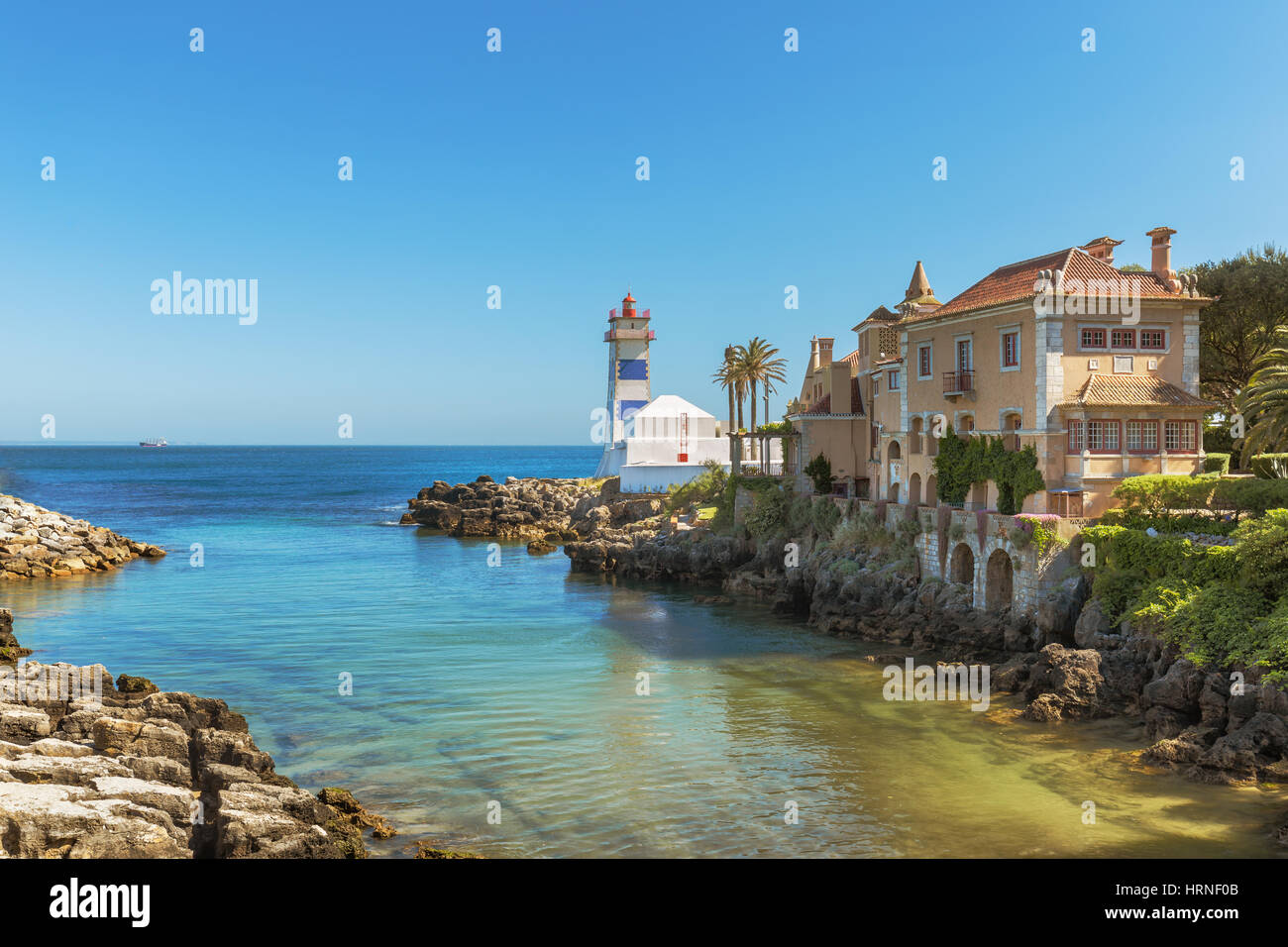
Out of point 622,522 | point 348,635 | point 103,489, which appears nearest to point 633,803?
point 348,635

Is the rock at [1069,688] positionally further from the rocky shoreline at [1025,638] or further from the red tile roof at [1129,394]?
the red tile roof at [1129,394]

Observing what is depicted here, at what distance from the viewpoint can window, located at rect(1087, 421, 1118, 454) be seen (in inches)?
1419

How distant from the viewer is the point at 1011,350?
38531 millimetres

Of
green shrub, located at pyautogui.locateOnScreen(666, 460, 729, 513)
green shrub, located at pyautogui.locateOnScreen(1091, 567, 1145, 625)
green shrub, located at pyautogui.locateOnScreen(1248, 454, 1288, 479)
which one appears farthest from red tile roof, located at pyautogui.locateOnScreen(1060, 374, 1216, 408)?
green shrub, located at pyautogui.locateOnScreen(666, 460, 729, 513)

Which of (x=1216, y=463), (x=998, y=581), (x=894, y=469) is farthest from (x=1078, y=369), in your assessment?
(x=894, y=469)

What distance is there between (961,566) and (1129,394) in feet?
29.2

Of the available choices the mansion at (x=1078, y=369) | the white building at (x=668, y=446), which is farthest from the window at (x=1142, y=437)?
the white building at (x=668, y=446)

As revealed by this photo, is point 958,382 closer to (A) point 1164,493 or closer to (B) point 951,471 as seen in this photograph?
(B) point 951,471

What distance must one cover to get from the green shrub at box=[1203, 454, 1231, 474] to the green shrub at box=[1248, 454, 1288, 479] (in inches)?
122

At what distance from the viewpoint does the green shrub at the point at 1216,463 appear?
1502 inches

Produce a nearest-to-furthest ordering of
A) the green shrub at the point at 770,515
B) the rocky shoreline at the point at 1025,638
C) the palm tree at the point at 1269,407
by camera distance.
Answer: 1. the rocky shoreline at the point at 1025,638
2. the palm tree at the point at 1269,407
3. the green shrub at the point at 770,515

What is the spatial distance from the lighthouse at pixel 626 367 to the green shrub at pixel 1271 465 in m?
62.0

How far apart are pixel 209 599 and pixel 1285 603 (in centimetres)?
4460
